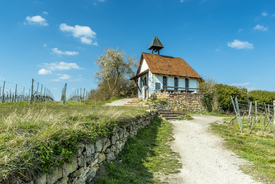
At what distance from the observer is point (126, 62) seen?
3434cm

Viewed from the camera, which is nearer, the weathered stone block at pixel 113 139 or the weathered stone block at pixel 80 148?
the weathered stone block at pixel 80 148

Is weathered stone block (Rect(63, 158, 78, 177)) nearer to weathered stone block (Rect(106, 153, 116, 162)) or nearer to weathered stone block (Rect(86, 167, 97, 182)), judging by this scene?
weathered stone block (Rect(86, 167, 97, 182))

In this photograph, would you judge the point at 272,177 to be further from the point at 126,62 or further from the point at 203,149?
the point at 126,62

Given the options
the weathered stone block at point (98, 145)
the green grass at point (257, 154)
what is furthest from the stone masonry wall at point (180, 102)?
the weathered stone block at point (98, 145)

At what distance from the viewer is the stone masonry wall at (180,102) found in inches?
798

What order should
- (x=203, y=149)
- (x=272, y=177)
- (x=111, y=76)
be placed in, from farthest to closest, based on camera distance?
1. (x=111, y=76)
2. (x=203, y=149)
3. (x=272, y=177)

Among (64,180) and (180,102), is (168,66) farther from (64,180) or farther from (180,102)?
(64,180)

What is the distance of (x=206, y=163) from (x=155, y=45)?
86.2 ft

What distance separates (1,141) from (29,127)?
0.89 m

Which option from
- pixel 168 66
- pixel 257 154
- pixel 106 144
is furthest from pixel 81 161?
pixel 168 66

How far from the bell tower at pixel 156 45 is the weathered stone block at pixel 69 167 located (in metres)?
28.7

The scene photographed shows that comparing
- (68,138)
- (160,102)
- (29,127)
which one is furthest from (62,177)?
(160,102)

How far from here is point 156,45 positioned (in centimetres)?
3022

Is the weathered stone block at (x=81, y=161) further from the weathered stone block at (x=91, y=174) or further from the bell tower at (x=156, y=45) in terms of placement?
the bell tower at (x=156, y=45)
